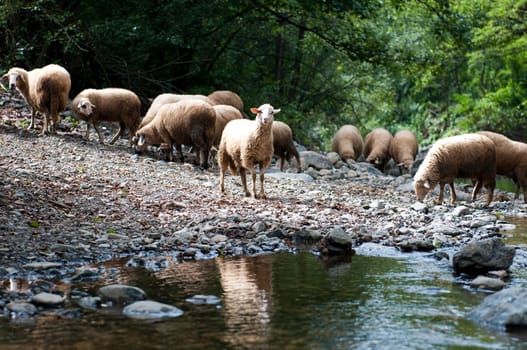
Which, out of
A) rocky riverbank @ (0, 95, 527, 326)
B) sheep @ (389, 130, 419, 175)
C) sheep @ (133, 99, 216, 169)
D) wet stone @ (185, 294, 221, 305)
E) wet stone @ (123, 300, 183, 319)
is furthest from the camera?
sheep @ (389, 130, 419, 175)

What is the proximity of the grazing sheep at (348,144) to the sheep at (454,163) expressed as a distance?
32.0 ft

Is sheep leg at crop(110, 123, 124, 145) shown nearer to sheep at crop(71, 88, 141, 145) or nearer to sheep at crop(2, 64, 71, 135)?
sheep at crop(71, 88, 141, 145)

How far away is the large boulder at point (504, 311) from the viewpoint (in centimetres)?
615

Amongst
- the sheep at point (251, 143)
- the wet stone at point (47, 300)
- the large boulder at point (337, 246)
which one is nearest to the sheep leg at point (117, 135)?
the sheep at point (251, 143)

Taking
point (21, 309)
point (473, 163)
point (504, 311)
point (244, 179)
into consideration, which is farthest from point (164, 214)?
point (473, 163)

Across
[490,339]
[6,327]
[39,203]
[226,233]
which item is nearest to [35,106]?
[39,203]

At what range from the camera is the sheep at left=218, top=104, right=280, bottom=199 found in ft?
41.6

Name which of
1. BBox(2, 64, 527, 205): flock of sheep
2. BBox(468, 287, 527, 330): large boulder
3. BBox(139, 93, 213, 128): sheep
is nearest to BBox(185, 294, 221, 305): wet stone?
BBox(468, 287, 527, 330): large boulder

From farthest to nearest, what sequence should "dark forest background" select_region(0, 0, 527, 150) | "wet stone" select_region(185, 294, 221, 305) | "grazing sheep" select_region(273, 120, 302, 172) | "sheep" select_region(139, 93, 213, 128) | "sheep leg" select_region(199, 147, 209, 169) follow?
"dark forest background" select_region(0, 0, 527, 150) → "grazing sheep" select_region(273, 120, 302, 172) → "sheep" select_region(139, 93, 213, 128) → "sheep leg" select_region(199, 147, 209, 169) → "wet stone" select_region(185, 294, 221, 305)

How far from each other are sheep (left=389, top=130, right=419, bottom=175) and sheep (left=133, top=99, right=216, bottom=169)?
10.7m

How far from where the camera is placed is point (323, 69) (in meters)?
30.2

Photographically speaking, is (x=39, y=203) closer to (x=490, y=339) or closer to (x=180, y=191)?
(x=180, y=191)

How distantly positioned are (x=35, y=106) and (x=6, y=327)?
12.0 metres

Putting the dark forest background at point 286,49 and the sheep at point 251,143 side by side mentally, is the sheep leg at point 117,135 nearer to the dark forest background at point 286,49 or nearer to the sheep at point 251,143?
the dark forest background at point 286,49
